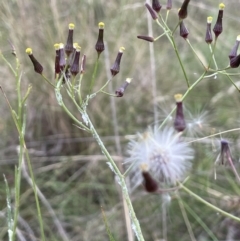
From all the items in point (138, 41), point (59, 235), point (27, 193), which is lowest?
point (59, 235)

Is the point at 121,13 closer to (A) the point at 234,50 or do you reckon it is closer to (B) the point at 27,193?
(B) the point at 27,193

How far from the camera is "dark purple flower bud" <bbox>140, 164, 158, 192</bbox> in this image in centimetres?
56

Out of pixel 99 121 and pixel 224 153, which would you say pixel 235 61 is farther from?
pixel 99 121

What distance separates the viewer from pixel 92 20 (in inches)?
89.9

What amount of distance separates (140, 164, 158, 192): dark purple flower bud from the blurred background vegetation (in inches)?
37.7

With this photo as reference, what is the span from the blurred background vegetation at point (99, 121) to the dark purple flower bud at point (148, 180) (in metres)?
0.96

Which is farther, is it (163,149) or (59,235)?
(59,235)

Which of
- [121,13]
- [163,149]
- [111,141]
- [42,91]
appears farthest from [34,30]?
[163,149]

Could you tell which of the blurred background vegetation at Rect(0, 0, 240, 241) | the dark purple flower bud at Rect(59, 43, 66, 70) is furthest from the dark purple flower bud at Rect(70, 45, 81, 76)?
the blurred background vegetation at Rect(0, 0, 240, 241)

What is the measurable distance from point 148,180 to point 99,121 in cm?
154

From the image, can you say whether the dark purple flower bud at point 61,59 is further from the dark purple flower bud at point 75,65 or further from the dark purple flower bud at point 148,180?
the dark purple flower bud at point 148,180

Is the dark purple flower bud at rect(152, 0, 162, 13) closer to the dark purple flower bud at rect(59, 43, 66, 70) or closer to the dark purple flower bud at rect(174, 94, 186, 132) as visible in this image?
the dark purple flower bud at rect(59, 43, 66, 70)

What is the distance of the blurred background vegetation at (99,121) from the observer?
5.61 feet

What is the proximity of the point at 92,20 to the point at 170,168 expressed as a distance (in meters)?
1.72
